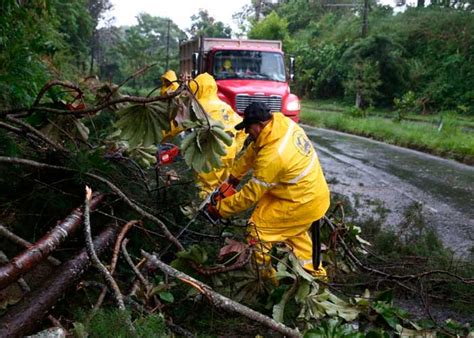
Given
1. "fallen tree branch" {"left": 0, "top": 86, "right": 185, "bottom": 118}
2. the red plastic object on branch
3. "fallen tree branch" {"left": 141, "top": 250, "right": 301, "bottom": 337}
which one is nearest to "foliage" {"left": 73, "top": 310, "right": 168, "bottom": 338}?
"fallen tree branch" {"left": 141, "top": 250, "right": 301, "bottom": 337}

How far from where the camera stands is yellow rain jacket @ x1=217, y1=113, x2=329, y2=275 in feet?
12.0

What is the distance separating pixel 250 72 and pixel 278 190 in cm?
900

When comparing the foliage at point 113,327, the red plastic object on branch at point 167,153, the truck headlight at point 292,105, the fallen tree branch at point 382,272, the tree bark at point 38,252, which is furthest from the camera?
the truck headlight at point 292,105

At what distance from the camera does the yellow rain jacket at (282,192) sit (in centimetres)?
366

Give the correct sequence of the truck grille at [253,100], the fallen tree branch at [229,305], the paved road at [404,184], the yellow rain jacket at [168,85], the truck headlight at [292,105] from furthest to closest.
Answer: the truck headlight at [292,105], the truck grille at [253,100], the paved road at [404,184], the yellow rain jacket at [168,85], the fallen tree branch at [229,305]

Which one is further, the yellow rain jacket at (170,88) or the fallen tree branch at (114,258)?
the yellow rain jacket at (170,88)

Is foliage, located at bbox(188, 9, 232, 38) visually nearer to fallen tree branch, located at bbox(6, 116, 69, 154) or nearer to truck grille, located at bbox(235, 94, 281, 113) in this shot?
truck grille, located at bbox(235, 94, 281, 113)

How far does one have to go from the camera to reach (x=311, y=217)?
3.86 meters

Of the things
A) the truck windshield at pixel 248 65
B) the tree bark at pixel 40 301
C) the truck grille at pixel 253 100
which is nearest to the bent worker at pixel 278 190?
the tree bark at pixel 40 301

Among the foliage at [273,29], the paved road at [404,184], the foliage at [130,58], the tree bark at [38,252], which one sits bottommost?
the paved road at [404,184]

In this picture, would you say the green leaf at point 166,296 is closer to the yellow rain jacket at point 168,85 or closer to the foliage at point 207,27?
the yellow rain jacket at point 168,85

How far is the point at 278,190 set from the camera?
3.81 m

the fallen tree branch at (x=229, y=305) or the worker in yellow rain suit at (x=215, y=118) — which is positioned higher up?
the worker in yellow rain suit at (x=215, y=118)

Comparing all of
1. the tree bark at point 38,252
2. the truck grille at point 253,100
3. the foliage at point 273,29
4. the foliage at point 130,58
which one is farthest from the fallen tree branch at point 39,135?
the foliage at point 273,29
